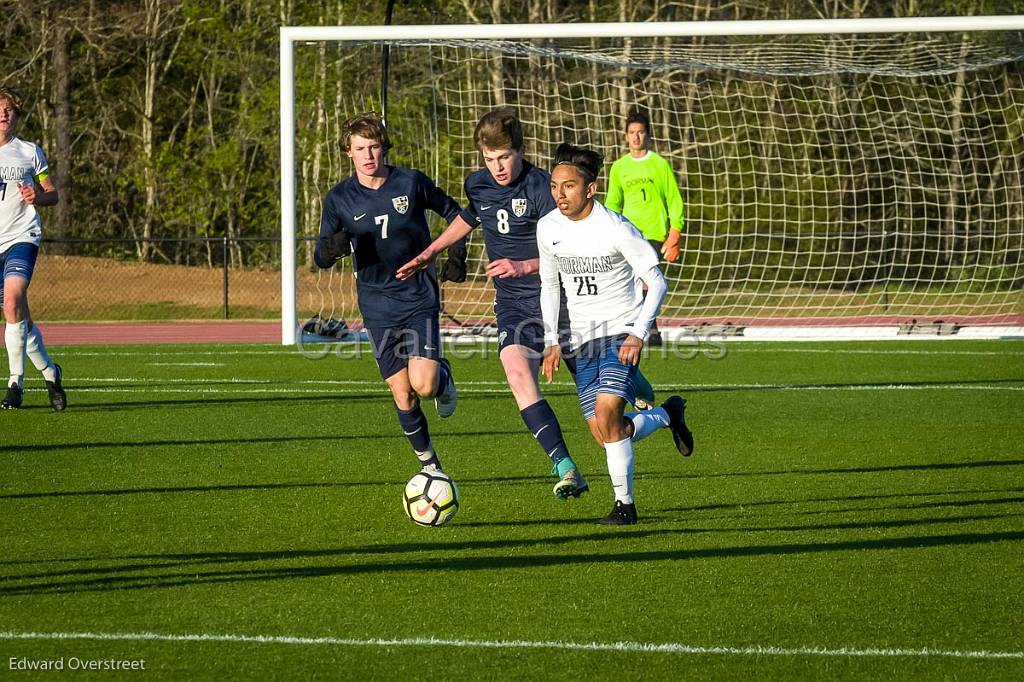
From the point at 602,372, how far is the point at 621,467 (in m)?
0.45

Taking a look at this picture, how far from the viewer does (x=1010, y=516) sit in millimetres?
6871

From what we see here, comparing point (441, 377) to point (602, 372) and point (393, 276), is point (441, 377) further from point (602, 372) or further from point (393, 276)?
point (602, 372)

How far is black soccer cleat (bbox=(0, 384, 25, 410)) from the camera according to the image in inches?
441

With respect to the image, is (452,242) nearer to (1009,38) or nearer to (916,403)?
(916,403)

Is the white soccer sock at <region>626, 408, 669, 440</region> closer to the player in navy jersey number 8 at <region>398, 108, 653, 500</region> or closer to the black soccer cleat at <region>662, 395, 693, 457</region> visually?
the black soccer cleat at <region>662, 395, 693, 457</region>

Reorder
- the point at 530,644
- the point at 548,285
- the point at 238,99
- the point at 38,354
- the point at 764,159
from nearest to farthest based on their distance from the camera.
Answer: the point at 530,644, the point at 548,285, the point at 38,354, the point at 764,159, the point at 238,99

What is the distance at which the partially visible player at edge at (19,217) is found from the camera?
1067cm

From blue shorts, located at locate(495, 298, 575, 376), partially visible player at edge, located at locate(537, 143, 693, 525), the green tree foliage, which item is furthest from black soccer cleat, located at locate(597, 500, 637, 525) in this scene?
the green tree foliage

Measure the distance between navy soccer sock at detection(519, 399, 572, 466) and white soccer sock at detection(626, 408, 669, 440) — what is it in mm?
365

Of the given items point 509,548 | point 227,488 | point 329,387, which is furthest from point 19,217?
point 509,548

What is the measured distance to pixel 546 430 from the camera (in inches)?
287

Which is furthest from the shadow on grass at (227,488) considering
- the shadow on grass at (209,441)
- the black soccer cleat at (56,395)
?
the black soccer cleat at (56,395)

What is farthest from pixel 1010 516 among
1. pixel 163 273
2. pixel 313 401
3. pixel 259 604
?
pixel 163 273

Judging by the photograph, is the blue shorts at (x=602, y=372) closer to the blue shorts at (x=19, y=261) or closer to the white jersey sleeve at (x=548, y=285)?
the white jersey sleeve at (x=548, y=285)
